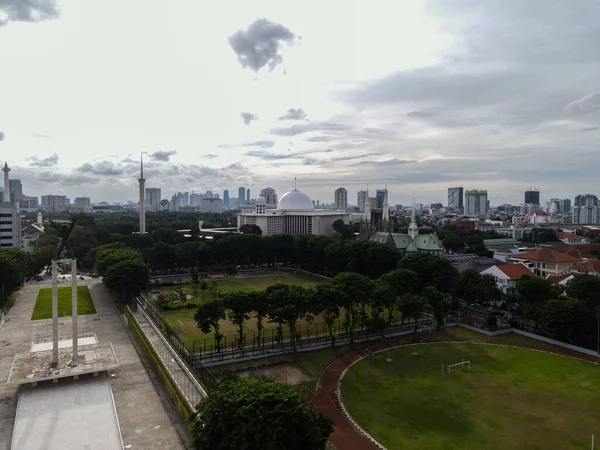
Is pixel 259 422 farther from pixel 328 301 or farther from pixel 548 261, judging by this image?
pixel 548 261

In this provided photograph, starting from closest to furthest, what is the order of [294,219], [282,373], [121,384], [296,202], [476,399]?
[476,399] < [121,384] < [282,373] < [294,219] < [296,202]

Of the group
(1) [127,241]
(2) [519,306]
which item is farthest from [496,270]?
(1) [127,241]

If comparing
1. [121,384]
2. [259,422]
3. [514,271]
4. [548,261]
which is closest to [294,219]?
[548,261]

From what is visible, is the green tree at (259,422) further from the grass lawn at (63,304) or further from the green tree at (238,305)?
the grass lawn at (63,304)

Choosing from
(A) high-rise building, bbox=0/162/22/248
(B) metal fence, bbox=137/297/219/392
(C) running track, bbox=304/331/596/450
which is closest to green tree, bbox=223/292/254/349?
(B) metal fence, bbox=137/297/219/392

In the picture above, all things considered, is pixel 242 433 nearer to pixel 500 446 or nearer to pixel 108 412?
pixel 108 412
